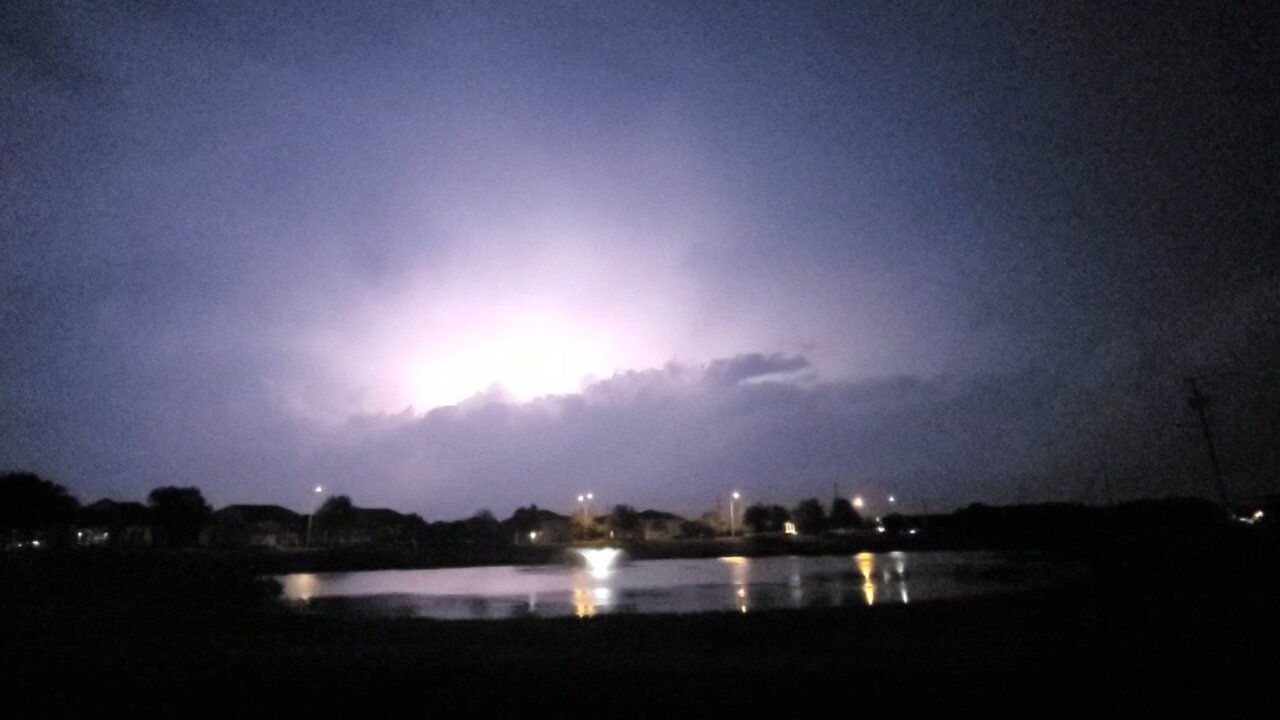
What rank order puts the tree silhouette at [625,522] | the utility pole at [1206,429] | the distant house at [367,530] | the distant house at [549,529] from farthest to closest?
the tree silhouette at [625,522] < the distant house at [549,529] < the distant house at [367,530] < the utility pole at [1206,429]

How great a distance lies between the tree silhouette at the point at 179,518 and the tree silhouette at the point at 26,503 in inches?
647

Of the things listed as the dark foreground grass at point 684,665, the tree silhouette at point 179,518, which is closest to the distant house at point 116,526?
the tree silhouette at point 179,518

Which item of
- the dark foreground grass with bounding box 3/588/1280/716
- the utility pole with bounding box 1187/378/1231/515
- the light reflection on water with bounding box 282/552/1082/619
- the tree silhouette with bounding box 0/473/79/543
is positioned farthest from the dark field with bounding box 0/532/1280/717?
the tree silhouette with bounding box 0/473/79/543

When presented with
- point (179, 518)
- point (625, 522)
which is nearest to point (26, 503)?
point (179, 518)

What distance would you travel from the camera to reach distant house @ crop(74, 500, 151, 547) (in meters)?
106

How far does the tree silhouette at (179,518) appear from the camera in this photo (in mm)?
95562

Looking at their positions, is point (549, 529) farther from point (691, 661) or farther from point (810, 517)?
point (691, 661)

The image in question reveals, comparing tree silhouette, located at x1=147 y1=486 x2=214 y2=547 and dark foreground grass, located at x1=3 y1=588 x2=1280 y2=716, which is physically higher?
tree silhouette, located at x1=147 y1=486 x2=214 y2=547

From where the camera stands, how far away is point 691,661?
1205 cm

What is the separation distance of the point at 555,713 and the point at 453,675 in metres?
2.79

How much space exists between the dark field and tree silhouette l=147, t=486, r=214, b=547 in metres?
A: 87.5

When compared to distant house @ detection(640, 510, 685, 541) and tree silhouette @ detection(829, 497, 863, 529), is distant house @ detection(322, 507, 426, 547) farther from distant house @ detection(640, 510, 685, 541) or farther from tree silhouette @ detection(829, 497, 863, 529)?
tree silhouette @ detection(829, 497, 863, 529)

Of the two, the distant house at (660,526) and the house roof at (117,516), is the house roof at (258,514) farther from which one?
the distant house at (660,526)

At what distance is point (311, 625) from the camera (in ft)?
64.1
